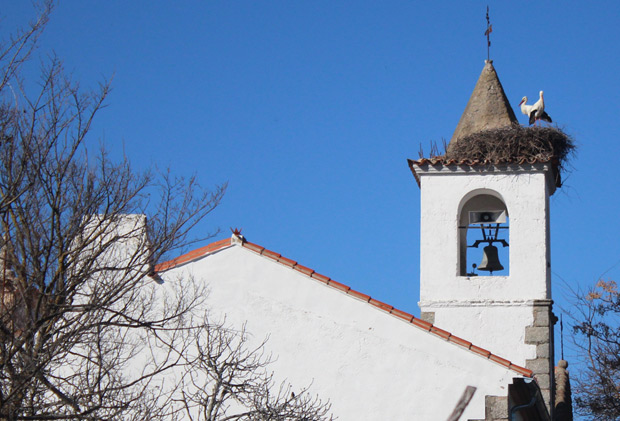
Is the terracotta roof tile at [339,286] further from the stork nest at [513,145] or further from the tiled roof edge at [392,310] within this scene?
the stork nest at [513,145]

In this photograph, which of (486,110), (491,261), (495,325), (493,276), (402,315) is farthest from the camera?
(486,110)

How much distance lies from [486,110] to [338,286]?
571cm

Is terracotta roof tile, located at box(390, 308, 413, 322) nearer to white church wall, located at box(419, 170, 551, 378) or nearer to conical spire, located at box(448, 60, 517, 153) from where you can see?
white church wall, located at box(419, 170, 551, 378)

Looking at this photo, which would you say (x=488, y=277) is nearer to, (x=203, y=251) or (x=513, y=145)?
(x=513, y=145)

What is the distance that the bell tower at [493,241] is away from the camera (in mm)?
15773

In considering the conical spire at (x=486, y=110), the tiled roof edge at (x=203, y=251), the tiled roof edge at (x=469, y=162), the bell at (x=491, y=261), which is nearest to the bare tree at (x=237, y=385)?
the tiled roof edge at (x=203, y=251)

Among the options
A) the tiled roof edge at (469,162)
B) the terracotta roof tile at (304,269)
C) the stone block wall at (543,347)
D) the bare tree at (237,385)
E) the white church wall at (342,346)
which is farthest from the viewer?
the tiled roof edge at (469,162)

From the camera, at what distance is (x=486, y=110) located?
1762 cm

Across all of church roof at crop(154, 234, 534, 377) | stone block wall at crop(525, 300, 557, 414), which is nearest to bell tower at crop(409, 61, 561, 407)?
stone block wall at crop(525, 300, 557, 414)

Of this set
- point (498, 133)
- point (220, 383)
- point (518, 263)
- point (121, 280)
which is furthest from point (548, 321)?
point (121, 280)

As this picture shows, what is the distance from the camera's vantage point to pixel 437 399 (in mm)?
12703

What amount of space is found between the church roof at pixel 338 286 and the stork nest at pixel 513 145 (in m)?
4.06

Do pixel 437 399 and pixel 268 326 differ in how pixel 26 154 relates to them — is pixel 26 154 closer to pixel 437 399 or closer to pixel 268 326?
pixel 268 326

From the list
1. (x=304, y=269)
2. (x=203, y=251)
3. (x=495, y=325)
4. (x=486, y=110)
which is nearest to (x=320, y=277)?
(x=304, y=269)
